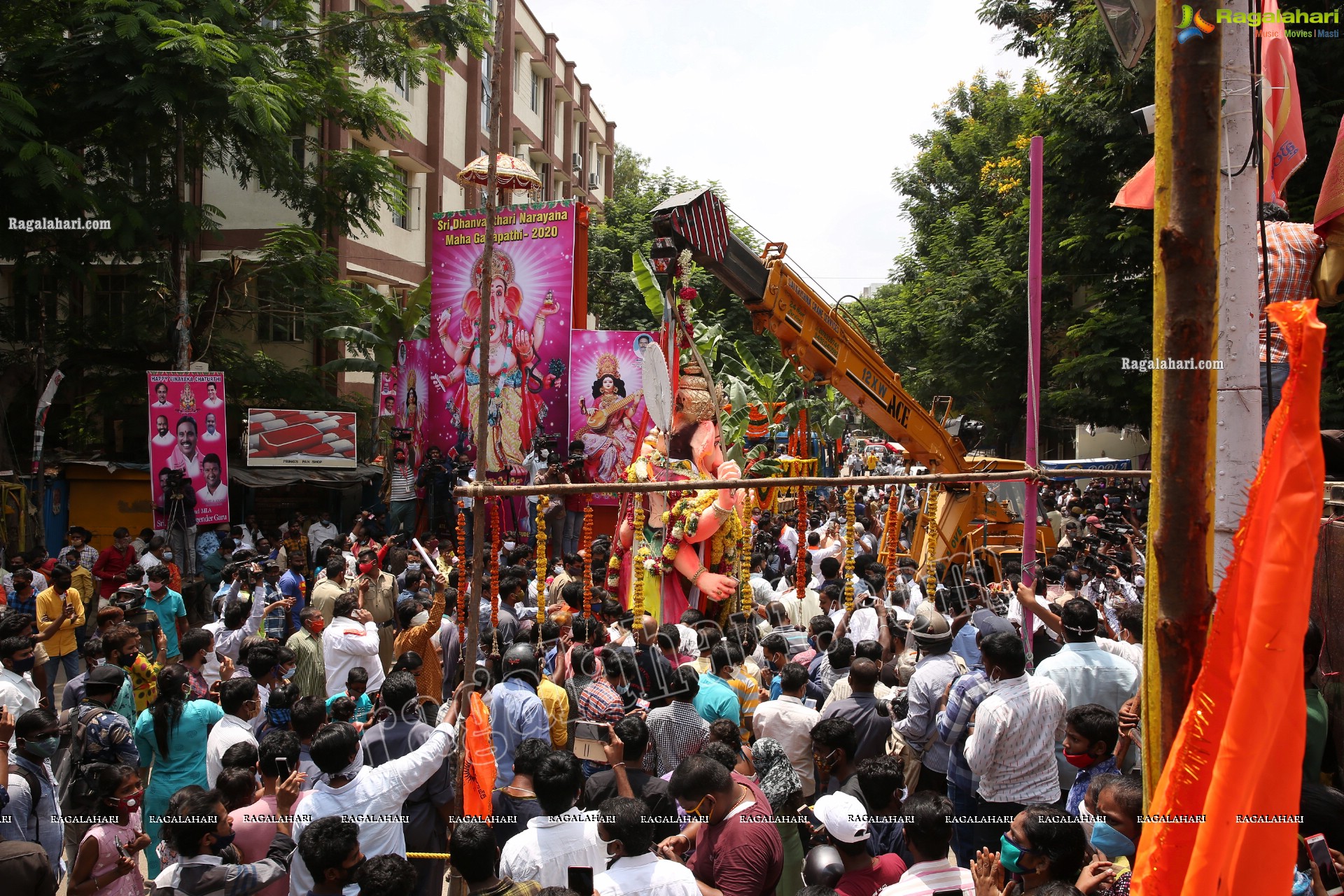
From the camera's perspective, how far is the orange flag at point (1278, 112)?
144 inches

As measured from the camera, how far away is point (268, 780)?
4273mm

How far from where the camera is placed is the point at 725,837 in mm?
3652

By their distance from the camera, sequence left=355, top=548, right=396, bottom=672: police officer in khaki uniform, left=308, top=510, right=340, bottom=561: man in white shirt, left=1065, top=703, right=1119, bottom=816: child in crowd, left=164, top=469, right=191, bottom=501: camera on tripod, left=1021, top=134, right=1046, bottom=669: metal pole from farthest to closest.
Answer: left=308, top=510, right=340, bottom=561: man in white shirt
left=164, top=469, right=191, bottom=501: camera on tripod
left=355, top=548, right=396, bottom=672: police officer in khaki uniform
left=1021, top=134, right=1046, bottom=669: metal pole
left=1065, top=703, right=1119, bottom=816: child in crowd

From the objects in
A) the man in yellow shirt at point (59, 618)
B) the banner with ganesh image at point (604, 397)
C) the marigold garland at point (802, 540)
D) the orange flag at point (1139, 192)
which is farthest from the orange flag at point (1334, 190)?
the banner with ganesh image at point (604, 397)

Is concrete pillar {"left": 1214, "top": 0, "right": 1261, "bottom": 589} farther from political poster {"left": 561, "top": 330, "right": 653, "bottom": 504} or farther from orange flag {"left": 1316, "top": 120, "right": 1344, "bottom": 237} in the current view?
political poster {"left": 561, "top": 330, "right": 653, "bottom": 504}

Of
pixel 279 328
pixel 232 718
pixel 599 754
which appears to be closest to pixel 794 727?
pixel 599 754

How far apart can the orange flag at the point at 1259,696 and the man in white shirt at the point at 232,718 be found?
4.14 meters

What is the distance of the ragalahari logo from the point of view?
6.00 ft

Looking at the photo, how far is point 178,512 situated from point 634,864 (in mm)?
12084

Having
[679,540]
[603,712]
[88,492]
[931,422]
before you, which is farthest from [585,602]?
[88,492]

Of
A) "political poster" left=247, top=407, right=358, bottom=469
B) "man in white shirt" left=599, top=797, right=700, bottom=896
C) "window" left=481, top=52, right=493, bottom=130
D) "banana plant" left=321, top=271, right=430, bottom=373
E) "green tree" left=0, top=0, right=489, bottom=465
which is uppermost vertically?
"window" left=481, top=52, right=493, bottom=130

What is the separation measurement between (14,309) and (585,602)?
14.1m

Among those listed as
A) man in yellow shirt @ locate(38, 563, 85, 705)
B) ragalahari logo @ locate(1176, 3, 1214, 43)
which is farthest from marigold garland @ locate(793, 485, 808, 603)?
man in yellow shirt @ locate(38, 563, 85, 705)

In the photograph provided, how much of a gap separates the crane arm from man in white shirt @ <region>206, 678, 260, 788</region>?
17.2ft
